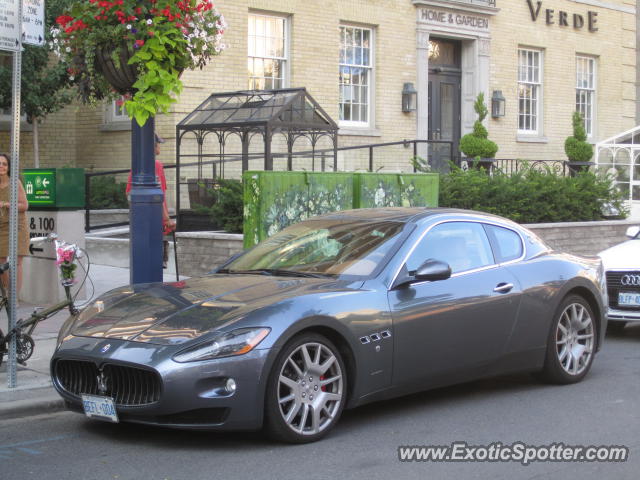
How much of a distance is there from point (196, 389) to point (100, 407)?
70 cm

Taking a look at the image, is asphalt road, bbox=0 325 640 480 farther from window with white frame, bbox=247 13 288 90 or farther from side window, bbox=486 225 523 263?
window with white frame, bbox=247 13 288 90

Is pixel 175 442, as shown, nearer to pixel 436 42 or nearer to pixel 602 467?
pixel 602 467

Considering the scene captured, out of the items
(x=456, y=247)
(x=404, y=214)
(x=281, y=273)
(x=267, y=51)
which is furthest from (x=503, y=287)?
(x=267, y=51)

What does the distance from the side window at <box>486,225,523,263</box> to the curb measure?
3443 mm

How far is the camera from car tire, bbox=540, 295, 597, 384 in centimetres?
771

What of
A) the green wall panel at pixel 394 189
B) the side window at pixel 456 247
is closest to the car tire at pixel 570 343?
the side window at pixel 456 247

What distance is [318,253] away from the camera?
7.11 metres

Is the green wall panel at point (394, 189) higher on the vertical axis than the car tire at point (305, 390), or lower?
higher

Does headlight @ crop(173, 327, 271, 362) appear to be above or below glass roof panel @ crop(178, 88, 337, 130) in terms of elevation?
below

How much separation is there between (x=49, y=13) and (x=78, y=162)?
13.6 ft

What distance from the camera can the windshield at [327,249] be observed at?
684 centimetres

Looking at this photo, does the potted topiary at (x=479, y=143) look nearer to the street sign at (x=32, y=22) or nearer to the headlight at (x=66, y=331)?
the street sign at (x=32, y=22)

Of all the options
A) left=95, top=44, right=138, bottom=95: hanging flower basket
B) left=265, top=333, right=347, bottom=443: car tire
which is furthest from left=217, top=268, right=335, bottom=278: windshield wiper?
left=95, top=44, right=138, bottom=95: hanging flower basket

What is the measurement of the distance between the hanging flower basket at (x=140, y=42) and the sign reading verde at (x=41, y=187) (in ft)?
11.7
